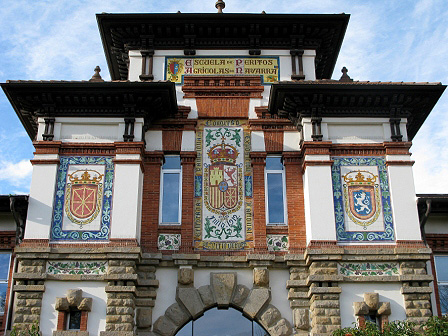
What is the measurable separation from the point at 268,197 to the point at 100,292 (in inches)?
205

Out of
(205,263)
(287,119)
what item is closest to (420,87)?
(287,119)

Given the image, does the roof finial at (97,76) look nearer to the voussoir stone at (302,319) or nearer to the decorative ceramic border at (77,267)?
the decorative ceramic border at (77,267)

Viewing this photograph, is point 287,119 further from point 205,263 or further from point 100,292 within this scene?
point 100,292

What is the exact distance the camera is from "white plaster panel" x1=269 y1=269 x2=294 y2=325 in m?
16.0

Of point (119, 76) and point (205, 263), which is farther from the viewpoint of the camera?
point (119, 76)

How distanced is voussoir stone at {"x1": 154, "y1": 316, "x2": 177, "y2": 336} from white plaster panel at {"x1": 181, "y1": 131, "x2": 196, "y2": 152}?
15.8ft

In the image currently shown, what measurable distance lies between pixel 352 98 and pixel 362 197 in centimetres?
277

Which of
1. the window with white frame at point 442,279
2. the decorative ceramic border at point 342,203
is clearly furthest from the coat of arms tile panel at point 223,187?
the window with white frame at point 442,279

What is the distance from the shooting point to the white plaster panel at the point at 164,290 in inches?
630

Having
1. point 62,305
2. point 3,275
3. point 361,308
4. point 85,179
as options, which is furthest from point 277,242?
point 3,275

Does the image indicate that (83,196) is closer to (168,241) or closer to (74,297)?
(168,241)

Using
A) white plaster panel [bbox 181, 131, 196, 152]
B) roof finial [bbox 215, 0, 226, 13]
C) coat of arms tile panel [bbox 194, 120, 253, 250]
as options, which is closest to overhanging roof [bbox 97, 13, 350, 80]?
roof finial [bbox 215, 0, 226, 13]

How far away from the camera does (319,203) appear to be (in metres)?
16.5

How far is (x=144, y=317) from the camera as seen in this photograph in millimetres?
15766
